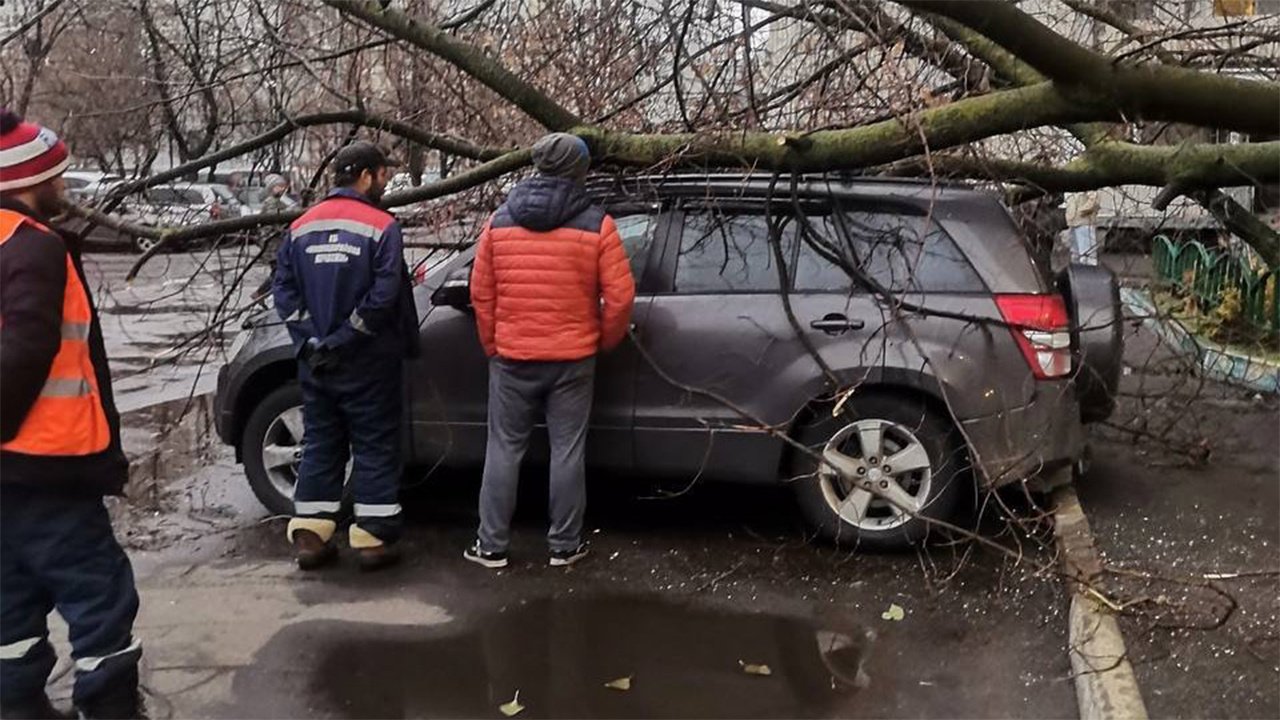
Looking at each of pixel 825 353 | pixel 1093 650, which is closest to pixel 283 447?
pixel 825 353

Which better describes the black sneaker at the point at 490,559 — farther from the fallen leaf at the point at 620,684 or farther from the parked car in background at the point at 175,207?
the parked car in background at the point at 175,207

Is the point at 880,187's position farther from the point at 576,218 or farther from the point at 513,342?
the point at 513,342

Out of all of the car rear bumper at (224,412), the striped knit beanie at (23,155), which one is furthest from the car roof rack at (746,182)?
the striped knit beanie at (23,155)

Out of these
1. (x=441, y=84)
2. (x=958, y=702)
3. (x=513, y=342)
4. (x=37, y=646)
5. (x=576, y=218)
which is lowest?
(x=958, y=702)

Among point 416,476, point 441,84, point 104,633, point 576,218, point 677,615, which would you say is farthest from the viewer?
point 441,84

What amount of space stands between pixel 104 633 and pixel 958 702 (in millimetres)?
2737

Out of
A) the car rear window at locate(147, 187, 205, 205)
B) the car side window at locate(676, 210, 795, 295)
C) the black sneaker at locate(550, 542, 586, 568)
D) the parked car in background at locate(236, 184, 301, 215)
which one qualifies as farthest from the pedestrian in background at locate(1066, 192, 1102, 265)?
the car rear window at locate(147, 187, 205, 205)

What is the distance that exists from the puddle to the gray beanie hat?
180cm

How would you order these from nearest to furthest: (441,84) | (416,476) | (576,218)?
1. (576,218)
2. (416,476)
3. (441,84)

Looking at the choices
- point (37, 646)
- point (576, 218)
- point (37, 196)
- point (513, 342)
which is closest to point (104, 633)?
point (37, 646)

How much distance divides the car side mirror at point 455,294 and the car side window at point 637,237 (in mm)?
755

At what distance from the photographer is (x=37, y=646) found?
3.85 m

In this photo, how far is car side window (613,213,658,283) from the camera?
5.77 meters

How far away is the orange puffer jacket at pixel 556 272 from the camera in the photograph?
5.26 m
